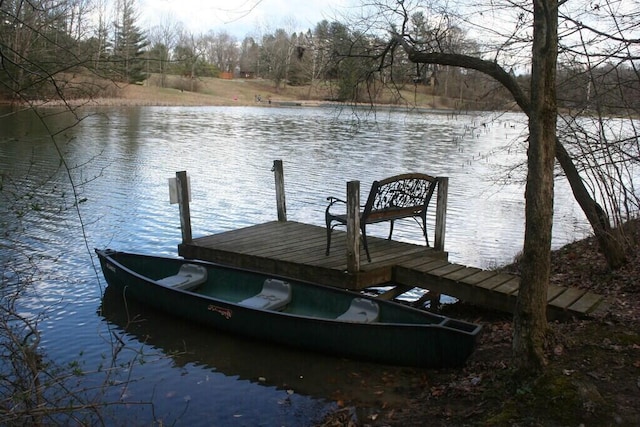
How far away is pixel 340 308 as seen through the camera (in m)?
7.43

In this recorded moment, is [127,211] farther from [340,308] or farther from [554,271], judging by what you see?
[554,271]

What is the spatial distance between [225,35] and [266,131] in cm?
9039

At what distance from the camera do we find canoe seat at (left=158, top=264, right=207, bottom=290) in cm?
844

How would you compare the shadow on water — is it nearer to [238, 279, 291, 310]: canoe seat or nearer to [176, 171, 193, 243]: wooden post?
[238, 279, 291, 310]: canoe seat

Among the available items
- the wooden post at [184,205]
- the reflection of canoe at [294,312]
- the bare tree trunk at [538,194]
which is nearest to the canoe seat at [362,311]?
the reflection of canoe at [294,312]

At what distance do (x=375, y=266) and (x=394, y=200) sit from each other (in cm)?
98

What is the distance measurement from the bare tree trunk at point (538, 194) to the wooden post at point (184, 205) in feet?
19.7

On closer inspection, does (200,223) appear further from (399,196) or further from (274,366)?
(274,366)

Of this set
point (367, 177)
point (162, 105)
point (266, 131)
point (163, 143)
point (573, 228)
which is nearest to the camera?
point (573, 228)

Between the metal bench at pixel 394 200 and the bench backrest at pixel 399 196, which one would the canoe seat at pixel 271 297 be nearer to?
the metal bench at pixel 394 200

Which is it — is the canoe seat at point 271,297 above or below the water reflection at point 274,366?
above

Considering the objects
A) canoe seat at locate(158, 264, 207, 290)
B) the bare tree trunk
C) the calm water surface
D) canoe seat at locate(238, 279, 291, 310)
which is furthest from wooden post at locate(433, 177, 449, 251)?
the bare tree trunk

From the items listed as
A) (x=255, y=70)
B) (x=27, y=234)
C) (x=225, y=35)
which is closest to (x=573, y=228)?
(x=27, y=234)

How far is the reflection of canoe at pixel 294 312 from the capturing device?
6191 millimetres
